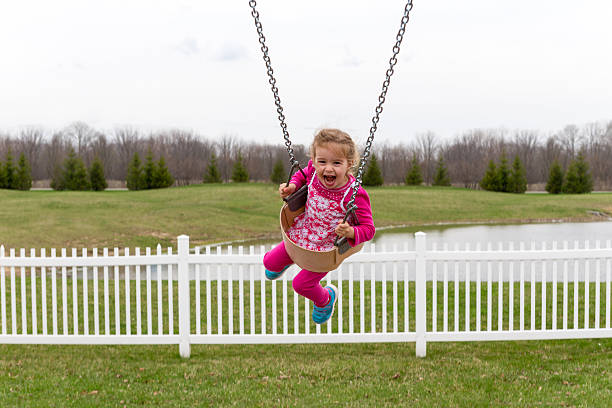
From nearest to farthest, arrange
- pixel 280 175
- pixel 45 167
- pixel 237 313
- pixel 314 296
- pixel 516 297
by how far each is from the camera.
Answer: pixel 314 296
pixel 237 313
pixel 516 297
pixel 280 175
pixel 45 167

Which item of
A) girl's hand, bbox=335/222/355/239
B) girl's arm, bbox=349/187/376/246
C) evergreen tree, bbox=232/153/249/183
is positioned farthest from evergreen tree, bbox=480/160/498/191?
girl's hand, bbox=335/222/355/239

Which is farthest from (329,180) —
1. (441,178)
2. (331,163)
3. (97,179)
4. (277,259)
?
(441,178)

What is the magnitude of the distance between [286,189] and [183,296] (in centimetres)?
389

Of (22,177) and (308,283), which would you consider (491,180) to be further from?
(308,283)

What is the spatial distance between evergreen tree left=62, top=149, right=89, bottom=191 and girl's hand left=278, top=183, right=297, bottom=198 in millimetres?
54510

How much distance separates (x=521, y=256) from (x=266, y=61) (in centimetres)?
481

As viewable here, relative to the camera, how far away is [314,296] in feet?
12.7

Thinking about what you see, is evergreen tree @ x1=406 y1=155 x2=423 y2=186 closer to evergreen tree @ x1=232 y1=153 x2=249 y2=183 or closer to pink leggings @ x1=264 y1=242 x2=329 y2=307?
evergreen tree @ x1=232 y1=153 x2=249 y2=183

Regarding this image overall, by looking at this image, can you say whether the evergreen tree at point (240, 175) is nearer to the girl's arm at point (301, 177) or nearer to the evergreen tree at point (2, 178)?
the evergreen tree at point (2, 178)

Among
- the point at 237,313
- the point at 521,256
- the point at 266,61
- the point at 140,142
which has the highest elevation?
the point at 140,142

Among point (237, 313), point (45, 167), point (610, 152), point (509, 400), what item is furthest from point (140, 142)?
point (509, 400)

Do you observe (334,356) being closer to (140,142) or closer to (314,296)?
(314,296)

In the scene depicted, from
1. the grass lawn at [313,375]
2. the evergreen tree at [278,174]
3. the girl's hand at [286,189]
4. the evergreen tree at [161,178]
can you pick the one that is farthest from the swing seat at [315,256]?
the evergreen tree at [161,178]

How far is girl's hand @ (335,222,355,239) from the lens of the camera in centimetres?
319
